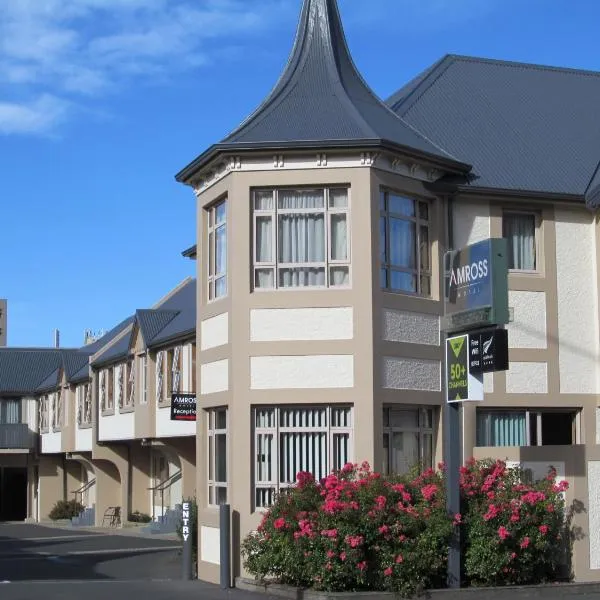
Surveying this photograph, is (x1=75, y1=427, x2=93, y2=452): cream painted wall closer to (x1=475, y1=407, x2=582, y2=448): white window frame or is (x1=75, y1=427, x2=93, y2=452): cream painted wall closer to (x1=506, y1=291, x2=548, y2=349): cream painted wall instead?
(x1=475, y1=407, x2=582, y2=448): white window frame

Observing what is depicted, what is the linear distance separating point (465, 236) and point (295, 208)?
3120mm

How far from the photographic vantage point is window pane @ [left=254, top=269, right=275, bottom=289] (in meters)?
18.5

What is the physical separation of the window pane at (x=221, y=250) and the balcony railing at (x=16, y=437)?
37.6 meters

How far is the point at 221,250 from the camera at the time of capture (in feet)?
63.9

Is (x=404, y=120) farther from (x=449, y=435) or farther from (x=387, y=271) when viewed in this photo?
(x=449, y=435)

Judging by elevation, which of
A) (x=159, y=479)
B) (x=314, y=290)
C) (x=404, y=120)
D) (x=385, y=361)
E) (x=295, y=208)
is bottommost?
(x=159, y=479)

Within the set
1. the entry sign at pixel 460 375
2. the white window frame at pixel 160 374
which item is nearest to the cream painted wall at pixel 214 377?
the entry sign at pixel 460 375

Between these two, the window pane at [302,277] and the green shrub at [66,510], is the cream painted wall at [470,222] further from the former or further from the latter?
the green shrub at [66,510]

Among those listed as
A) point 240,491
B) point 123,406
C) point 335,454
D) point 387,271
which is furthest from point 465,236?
point 123,406

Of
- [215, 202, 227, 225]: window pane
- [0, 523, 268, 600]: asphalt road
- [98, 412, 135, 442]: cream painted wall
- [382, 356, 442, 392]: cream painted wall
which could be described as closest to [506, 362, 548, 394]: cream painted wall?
[382, 356, 442, 392]: cream painted wall

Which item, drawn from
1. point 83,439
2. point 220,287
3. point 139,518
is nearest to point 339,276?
point 220,287

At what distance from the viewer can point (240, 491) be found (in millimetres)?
17953

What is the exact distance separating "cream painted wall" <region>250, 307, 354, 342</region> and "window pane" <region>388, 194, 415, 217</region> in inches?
75.3

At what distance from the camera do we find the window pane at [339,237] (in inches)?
726
